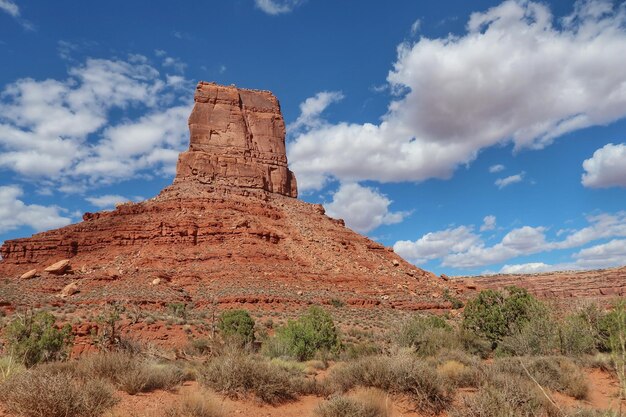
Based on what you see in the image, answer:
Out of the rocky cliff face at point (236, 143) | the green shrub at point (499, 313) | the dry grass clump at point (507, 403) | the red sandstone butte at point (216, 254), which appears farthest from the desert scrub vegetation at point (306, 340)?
the rocky cliff face at point (236, 143)

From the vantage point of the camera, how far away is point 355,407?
7.40 meters

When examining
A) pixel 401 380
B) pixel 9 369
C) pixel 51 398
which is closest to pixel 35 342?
pixel 9 369

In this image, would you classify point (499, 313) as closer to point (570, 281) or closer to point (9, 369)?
point (9, 369)

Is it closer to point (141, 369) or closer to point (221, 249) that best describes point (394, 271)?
point (221, 249)

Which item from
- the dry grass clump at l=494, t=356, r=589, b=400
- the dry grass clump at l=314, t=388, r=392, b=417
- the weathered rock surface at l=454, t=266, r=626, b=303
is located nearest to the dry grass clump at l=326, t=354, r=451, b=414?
the dry grass clump at l=314, t=388, r=392, b=417

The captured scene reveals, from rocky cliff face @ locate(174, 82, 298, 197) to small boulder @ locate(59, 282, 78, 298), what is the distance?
1075 inches

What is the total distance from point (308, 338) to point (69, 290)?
32343mm

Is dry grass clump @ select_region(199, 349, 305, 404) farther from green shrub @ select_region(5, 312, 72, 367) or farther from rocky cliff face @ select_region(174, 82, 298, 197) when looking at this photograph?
rocky cliff face @ select_region(174, 82, 298, 197)

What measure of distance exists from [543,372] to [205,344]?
52.9 feet

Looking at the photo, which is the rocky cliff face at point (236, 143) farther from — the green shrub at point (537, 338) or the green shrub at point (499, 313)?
the green shrub at point (537, 338)

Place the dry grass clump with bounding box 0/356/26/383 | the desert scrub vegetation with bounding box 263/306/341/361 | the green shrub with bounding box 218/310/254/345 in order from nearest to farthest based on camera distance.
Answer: the dry grass clump with bounding box 0/356/26/383 < the desert scrub vegetation with bounding box 263/306/341/361 < the green shrub with bounding box 218/310/254/345

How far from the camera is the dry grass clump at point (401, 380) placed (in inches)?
344

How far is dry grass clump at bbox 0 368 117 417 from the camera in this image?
6.13 metres

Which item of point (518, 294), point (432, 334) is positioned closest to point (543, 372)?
point (432, 334)
